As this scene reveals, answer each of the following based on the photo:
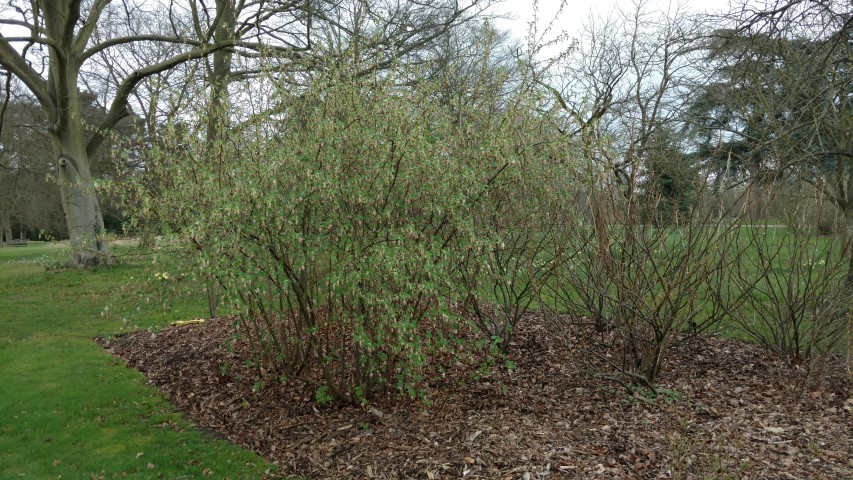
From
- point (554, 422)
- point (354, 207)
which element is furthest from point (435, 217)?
point (554, 422)

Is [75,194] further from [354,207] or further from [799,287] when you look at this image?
[799,287]

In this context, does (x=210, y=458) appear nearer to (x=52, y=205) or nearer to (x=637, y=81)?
(x=637, y=81)

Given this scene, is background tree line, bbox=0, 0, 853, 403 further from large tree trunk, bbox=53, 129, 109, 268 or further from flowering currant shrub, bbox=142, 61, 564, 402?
Answer: large tree trunk, bbox=53, 129, 109, 268

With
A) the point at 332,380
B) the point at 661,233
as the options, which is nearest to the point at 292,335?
the point at 332,380

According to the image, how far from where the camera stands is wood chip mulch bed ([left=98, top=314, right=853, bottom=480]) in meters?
3.62

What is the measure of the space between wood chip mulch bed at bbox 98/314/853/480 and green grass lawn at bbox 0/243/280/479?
0.93ft

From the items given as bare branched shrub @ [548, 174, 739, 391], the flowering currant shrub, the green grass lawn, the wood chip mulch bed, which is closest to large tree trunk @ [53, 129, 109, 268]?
the green grass lawn

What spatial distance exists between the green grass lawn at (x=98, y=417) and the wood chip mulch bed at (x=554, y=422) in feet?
0.93

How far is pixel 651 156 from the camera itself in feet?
18.5

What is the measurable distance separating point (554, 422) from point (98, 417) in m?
4.11

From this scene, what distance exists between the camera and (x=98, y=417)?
531cm

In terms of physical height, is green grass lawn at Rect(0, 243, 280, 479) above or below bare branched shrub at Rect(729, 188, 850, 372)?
below

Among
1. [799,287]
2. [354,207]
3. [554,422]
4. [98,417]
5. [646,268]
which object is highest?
[354,207]

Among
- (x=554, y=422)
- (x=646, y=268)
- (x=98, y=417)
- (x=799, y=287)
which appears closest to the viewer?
(x=554, y=422)
